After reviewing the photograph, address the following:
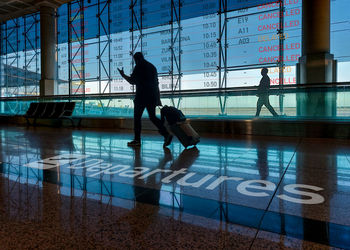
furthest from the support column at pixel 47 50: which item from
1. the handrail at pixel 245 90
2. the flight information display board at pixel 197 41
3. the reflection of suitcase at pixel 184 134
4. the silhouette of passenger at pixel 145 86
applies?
the reflection of suitcase at pixel 184 134

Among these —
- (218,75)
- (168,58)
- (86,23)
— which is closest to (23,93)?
(86,23)

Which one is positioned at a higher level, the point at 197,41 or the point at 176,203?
the point at 197,41

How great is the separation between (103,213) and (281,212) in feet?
2.99

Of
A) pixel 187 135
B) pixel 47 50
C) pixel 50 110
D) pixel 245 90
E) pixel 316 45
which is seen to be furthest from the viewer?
pixel 47 50

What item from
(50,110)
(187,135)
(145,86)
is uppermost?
(145,86)

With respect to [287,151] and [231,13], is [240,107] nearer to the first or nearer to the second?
[287,151]

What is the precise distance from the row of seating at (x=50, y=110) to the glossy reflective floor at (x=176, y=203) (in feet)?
18.1

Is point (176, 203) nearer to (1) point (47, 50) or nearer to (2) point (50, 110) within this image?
(2) point (50, 110)

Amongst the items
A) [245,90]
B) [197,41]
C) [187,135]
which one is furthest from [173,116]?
[197,41]

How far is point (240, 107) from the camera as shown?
17.9ft

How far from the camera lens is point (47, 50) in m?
12.9

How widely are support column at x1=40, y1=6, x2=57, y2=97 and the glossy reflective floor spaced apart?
11.2 metres

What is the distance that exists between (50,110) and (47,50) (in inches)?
220

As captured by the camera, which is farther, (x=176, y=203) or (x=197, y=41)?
(x=197, y=41)
